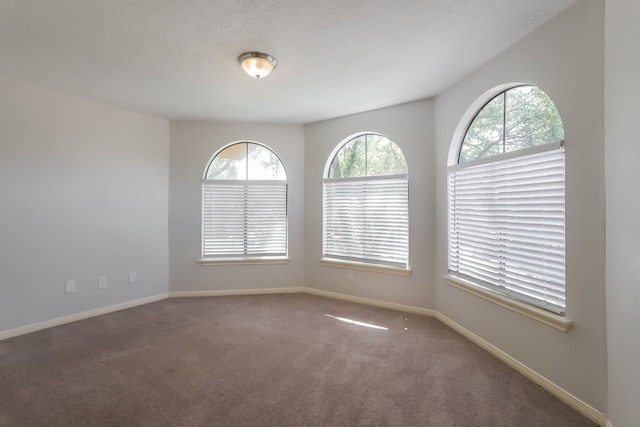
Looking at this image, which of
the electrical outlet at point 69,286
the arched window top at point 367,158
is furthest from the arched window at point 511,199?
the electrical outlet at point 69,286

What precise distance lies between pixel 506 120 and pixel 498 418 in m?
2.19

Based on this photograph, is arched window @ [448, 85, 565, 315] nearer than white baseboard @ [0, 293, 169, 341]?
Yes

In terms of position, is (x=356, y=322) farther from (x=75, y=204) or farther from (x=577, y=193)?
(x=75, y=204)

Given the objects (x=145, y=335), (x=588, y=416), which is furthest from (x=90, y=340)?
(x=588, y=416)

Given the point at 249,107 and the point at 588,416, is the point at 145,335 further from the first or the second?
the point at 588,416

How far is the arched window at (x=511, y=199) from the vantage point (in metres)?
1.93

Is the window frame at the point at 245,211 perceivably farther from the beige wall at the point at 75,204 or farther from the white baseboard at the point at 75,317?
the white baseboard at the point at 75,317

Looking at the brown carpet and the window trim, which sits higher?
the window trim

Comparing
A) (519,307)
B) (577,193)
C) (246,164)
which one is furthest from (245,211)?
Result: (577,193)

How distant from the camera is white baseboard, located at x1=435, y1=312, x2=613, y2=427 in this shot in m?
1.64

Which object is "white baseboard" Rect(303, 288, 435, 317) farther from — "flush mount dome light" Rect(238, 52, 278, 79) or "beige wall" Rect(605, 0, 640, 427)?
"flush mount dome light" Rect(238, 52, 278, 79)

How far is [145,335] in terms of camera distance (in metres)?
2.73

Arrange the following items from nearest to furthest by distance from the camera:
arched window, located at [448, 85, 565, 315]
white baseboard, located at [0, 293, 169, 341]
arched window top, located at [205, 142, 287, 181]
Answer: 1. arched window, located at [448, 85, 565, 315]
2. white baseboard, located at [0, 293, 169, 341]
3. arched window top, located at [205, 142, 287, 181]

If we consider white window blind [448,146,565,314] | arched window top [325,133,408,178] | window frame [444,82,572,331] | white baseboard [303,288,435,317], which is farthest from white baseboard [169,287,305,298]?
white window blind [448,146,565,314]
